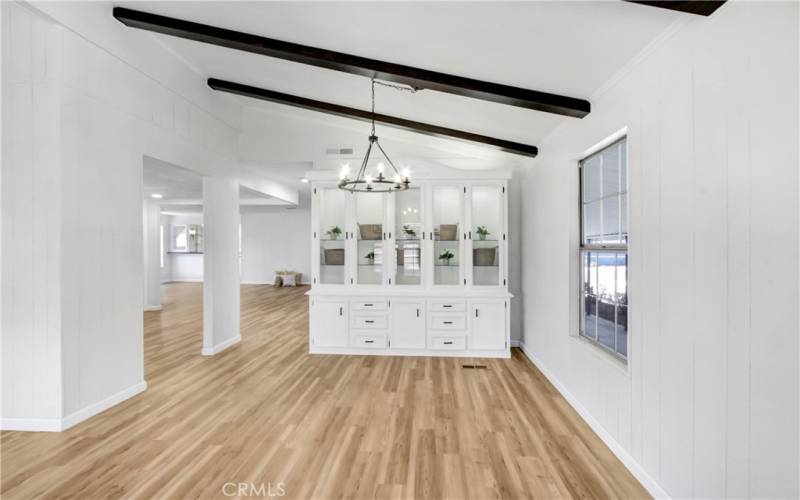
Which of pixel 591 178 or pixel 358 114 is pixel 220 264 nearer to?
pixel 358 114

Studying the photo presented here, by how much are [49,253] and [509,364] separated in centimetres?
444

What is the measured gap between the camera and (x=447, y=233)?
14.9 ft

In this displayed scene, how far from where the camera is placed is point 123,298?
122 inches

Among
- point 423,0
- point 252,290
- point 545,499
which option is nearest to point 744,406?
point 545,499

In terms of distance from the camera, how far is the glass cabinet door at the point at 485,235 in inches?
177

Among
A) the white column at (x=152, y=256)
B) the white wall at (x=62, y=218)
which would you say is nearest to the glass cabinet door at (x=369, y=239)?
the white wall at (x=62, y=218)

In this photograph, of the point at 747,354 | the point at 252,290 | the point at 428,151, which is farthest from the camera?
the point at 252,290

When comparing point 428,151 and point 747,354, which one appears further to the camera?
point 428,151

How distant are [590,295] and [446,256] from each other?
6.24 ft

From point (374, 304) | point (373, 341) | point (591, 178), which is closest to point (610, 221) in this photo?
point (591, 178)

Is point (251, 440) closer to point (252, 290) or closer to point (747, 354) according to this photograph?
point (747, 354)

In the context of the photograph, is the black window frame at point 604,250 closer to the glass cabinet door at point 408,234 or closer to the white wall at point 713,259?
the white wall at point 713,259

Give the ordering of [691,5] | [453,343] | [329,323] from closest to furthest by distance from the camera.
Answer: [691,5]
[453,343]
[329,323]

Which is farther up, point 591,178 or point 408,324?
point 591,178
